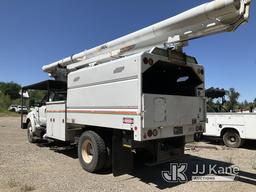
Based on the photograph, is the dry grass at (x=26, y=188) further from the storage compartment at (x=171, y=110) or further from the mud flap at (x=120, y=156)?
the storage compartment at (x=171, y=110)

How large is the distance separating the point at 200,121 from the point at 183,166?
4.81ft

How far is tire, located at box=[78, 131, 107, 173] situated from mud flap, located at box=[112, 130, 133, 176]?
1.98 feet

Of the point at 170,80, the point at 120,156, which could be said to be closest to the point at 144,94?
the point at 120,156

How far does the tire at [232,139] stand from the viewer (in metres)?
10.5

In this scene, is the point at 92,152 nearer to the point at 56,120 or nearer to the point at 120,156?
the point at 120,156

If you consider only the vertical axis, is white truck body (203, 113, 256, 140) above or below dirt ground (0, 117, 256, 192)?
above

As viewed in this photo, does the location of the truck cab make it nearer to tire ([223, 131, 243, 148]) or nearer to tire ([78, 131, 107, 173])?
tire ([78, 131, 107, 173])

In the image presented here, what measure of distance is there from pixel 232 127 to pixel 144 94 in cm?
678

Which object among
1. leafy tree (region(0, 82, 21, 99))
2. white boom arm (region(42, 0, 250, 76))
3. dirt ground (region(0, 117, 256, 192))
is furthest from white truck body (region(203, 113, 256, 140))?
leafy tree (region(0, 82, 21, 99))

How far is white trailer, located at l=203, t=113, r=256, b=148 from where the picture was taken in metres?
9.96

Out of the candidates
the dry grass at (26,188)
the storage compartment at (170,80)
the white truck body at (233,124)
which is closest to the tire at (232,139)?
the white truck body at (233,124)

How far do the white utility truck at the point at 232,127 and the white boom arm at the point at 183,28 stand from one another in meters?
5.81

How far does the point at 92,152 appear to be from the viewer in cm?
671

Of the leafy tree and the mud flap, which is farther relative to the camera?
the leafy tree
